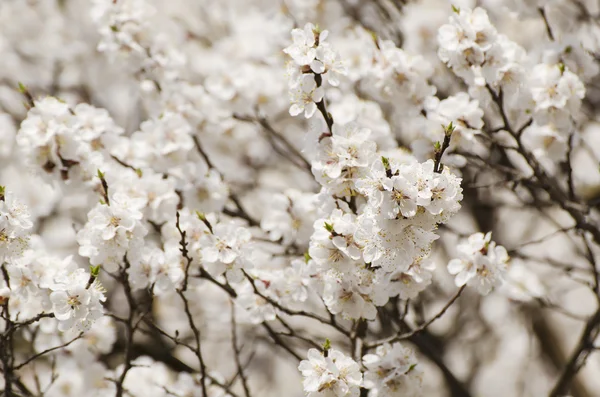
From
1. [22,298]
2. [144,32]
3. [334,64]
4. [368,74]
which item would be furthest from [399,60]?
[22,298]

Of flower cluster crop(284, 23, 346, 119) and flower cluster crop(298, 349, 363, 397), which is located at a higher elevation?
flower cluster crop(284, 23, 346, 119)

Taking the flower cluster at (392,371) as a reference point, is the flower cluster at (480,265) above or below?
above

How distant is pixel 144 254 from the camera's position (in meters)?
3.29

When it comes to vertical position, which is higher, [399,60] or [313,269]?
[399,60]

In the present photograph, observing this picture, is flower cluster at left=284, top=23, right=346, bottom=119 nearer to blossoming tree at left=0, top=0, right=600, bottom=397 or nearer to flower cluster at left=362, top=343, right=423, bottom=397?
blossoming tree at left=0, top=0, right=600, bottom=397

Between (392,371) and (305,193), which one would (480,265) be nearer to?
(392,371)

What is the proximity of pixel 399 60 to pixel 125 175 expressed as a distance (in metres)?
1.52

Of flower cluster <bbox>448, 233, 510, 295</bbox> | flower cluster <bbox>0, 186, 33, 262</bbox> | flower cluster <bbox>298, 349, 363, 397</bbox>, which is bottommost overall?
flower cluster <bbox>298, 349, 363, 397</bbox>

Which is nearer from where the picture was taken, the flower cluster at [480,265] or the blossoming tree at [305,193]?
the blossoming tree at [305,193]

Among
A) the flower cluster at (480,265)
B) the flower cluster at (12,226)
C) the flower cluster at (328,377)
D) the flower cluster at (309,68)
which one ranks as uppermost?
the flower cluster at (309,68)

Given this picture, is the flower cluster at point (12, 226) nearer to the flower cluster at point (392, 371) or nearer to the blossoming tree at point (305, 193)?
the blossoming tree at point (305, 193)

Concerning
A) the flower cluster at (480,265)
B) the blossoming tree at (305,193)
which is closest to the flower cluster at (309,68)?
the blossoming tree at (305,193)

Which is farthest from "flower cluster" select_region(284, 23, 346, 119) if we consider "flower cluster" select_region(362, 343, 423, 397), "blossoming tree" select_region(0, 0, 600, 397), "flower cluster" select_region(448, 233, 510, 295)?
"flower cluster" select_region(362, 343, 423, 397)

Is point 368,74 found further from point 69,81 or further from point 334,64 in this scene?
point 69,81
